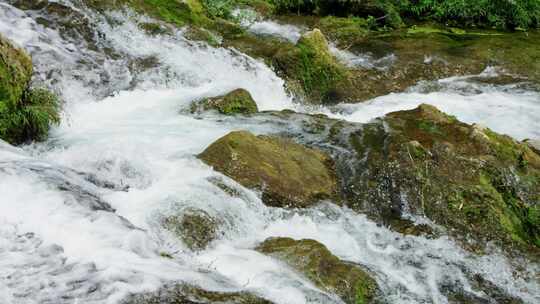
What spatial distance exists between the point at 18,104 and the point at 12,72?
0.42 metres

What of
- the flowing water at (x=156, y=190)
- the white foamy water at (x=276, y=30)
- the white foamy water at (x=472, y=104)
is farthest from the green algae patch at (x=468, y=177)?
the white foamy water at (x=276, y=30)

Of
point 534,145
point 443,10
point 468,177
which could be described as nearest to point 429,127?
point 468,177

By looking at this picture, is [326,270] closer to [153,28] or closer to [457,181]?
[457,181]

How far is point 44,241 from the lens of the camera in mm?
4453

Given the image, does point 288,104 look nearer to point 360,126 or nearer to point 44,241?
point 360,126

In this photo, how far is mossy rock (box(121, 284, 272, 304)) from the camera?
378 centimetres

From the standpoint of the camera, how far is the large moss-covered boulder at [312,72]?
10898 mm

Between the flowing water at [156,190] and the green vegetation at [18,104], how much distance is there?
0.65ft

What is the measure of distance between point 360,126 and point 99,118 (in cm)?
401

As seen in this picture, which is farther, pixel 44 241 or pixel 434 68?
pixel 434 68

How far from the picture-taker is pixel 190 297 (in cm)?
391

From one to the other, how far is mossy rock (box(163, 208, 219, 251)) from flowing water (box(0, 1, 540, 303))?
0.08m

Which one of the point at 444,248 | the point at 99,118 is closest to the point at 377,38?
the point at 99,118

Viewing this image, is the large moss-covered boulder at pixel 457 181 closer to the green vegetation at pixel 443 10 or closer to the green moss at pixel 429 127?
the green moss at pixel 429 127
